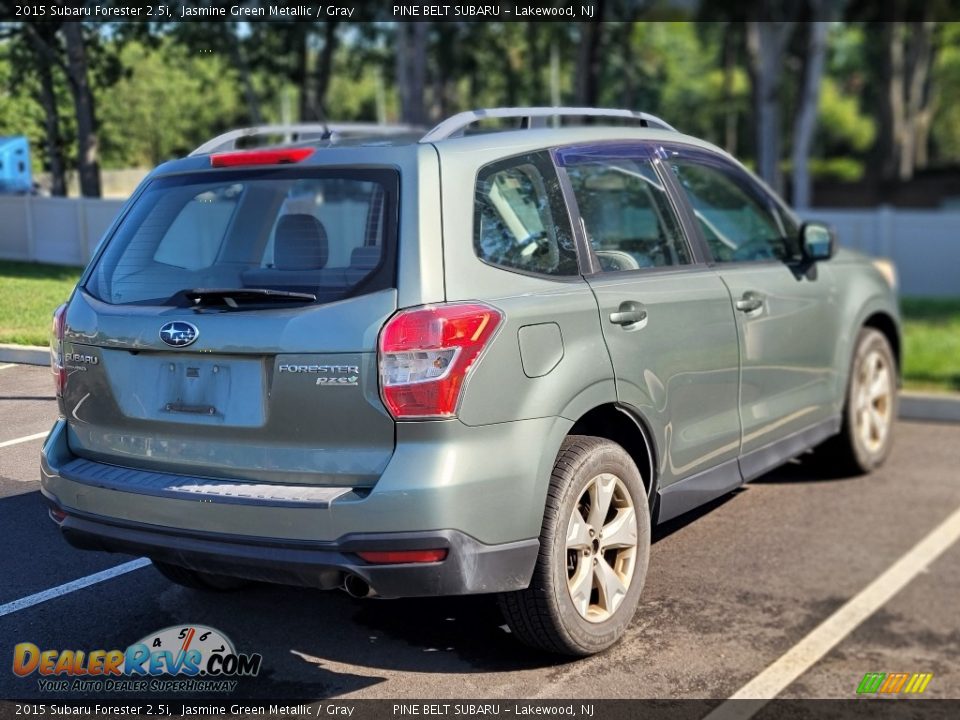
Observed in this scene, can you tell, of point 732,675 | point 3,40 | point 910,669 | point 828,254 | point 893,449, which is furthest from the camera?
point 893,449

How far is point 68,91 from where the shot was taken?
9.34ft

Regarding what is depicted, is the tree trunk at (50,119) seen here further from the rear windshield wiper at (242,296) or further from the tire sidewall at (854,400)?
the tire sidewall at (854,400)

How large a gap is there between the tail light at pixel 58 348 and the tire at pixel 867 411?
12.9 ft

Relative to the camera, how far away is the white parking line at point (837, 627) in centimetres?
351

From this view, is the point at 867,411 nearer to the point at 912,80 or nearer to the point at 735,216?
the point at 735,216

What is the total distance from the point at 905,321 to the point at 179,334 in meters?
10.4

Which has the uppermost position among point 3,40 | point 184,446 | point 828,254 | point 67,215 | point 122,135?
point 3,40

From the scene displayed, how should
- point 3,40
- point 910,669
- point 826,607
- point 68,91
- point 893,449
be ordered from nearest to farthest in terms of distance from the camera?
point 3,40
point 68,91
point 910,669
point 826,607
point 893,449

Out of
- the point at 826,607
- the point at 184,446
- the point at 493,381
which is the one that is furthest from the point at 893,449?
the point at 184,446

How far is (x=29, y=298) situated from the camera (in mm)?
2676

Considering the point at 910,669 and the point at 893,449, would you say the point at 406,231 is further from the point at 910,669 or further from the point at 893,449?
the point at 893,449

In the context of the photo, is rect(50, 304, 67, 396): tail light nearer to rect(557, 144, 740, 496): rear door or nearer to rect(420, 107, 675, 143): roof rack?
rect(420, 107, 675, 143): roof rack

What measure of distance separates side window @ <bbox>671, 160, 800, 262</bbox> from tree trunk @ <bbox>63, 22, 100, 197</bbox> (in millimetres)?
2177

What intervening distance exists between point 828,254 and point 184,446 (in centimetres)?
322
